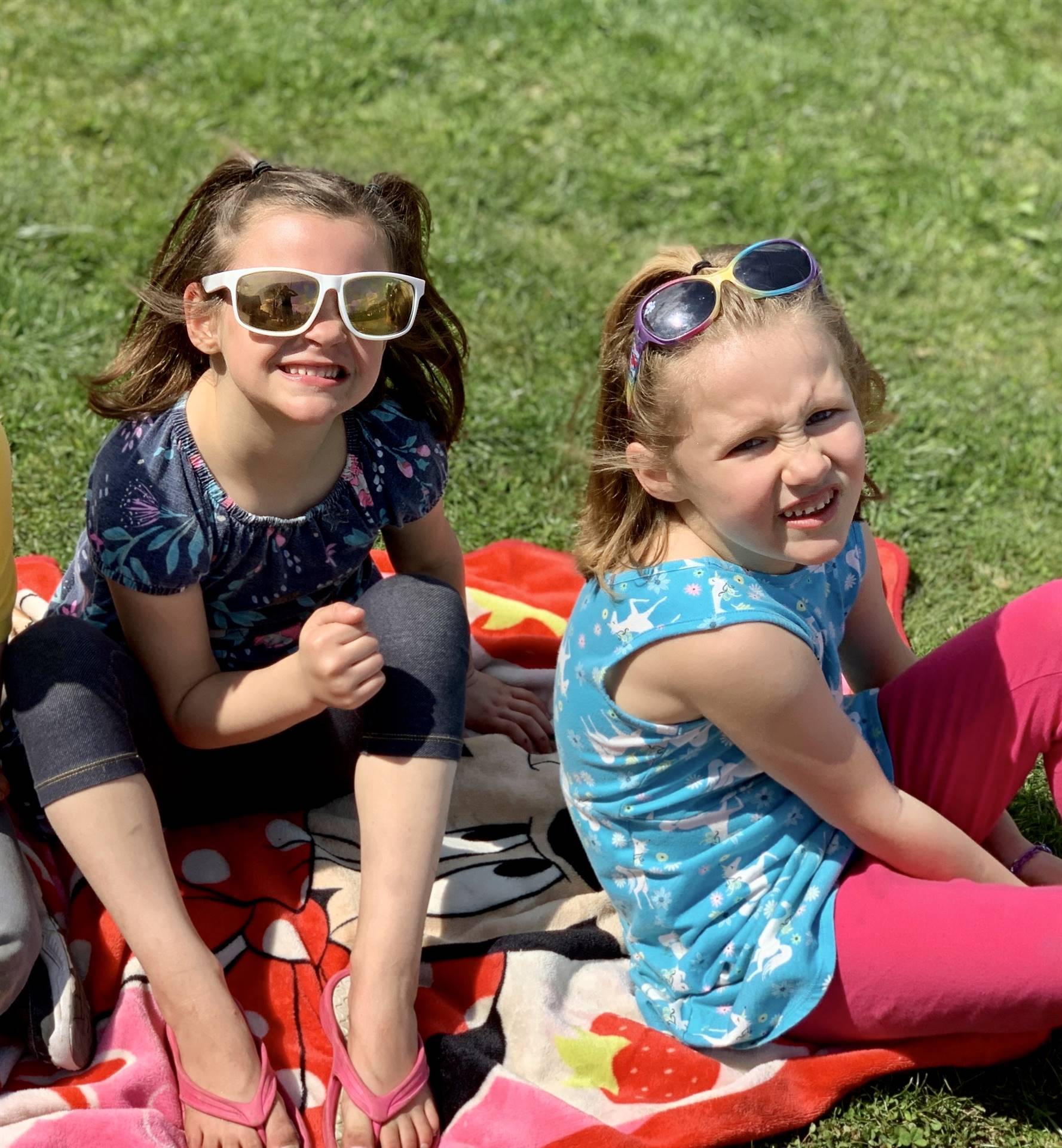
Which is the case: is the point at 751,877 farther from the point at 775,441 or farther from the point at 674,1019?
the point at 775,441

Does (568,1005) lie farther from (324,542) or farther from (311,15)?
(311,15)

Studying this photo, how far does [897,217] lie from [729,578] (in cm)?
307

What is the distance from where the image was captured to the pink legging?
6.91 feet

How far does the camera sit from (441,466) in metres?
2.62

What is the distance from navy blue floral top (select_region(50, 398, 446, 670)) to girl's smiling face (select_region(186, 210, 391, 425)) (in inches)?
8.0

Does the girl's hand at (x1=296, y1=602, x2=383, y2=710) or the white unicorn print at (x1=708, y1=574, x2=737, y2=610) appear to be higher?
the white unicorn print at (x1=708, y1=574, x2=737, y2=610)

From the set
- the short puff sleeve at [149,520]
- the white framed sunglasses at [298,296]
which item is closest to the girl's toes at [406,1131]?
the short puff sleeve at [149,520]

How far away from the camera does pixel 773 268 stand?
206cm

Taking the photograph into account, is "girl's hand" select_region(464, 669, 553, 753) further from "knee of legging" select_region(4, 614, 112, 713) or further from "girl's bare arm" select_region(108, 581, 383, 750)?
"knee of legging" select_region(4, 614, 112, 713)

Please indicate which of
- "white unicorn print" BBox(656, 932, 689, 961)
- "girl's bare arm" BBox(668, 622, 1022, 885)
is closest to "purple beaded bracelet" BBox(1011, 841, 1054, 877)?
"girl's bare arm" BBox(668, 622, 1022, 885)

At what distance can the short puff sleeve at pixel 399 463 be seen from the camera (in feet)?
8.29

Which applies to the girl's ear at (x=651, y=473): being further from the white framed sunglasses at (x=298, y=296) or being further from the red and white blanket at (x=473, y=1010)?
the red and white blanket at (x=473, y=1010)

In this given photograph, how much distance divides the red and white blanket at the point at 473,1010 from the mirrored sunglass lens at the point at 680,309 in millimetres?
1090

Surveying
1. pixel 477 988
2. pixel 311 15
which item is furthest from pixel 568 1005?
pixel 311 15
